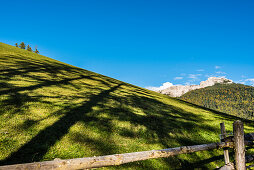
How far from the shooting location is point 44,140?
204 inches

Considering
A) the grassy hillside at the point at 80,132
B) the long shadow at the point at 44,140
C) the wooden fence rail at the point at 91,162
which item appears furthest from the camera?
the grassy hillside at the point at 80,132

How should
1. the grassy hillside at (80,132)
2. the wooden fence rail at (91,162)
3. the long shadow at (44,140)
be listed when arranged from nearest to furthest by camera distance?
the wooden fence rail at (91,162) < the long shadow at (44,140) < the grassy hillside at (80,132)

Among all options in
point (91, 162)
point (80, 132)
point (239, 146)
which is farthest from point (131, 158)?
point (80, 132)

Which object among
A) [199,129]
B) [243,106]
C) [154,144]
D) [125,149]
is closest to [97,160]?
[125,149]

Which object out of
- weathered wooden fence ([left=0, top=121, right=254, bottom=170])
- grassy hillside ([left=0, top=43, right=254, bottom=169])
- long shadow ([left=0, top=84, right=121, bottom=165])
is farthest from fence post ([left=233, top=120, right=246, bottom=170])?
long shadow ([left=0, top=84, right=121, bottom=165])

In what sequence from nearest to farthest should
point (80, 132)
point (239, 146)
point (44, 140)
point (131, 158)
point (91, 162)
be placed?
point (91, 162)
point (131, 158)
point (239, 146)
point (44, 140)
point (80, 132)

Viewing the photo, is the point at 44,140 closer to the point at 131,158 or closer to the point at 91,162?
the point at 91,162

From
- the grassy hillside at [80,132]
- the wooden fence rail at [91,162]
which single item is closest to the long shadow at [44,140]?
the grassy hillside at [80,132]

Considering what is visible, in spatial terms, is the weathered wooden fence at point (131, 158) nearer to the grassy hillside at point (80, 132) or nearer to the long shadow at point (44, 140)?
the grassy hillside at point (80, 132)

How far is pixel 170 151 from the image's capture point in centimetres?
364

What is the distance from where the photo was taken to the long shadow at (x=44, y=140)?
13.9 feet

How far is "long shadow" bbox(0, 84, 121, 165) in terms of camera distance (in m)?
4.23

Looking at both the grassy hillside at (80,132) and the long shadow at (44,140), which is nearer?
the long shadow at (44,140)

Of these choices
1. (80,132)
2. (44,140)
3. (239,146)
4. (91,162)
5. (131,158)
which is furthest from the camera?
(80,132)
